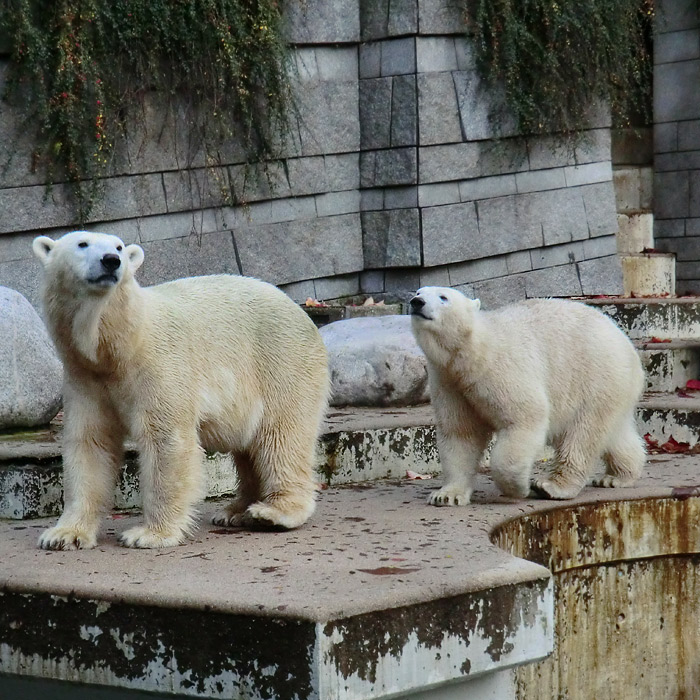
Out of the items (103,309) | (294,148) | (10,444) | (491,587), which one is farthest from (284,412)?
(294,148)

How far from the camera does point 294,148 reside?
761cm

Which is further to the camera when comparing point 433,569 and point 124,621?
point 433,569

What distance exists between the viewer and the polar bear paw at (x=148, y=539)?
3.42 m

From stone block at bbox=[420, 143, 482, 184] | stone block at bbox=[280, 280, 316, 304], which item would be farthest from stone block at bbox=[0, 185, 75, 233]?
stone block at bbox=[420, 143, 482, 184]

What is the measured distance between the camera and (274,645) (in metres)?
2.69

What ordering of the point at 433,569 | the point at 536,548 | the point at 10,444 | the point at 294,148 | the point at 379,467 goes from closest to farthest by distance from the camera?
the point at 433,569
the point at 536,548
the point at 10,444
the point at 379,467
the point at 294,148

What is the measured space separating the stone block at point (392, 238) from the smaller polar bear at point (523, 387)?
138 inches

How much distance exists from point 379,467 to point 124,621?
86.1 inches

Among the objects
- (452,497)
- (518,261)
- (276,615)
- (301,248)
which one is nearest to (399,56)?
(301,248)

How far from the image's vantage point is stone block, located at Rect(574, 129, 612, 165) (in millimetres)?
8914

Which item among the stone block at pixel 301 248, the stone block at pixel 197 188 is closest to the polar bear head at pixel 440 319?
the stone block at pixel 197 188

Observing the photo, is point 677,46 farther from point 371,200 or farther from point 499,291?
point 371,200

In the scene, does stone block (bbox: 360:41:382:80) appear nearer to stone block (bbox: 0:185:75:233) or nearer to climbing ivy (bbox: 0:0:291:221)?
climbing ivy (bbox: 0:0:291:221)

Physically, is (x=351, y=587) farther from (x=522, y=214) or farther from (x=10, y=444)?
(x=522, y=214)
